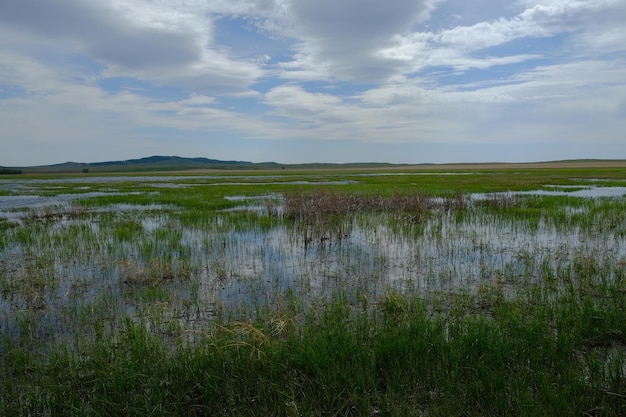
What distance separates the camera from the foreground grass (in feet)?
12.8

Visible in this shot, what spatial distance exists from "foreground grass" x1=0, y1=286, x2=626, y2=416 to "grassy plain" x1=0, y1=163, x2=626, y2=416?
2cm

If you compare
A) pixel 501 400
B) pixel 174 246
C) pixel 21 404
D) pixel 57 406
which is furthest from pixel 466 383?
pixel 174 246

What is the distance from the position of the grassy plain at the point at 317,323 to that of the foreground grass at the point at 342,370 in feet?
0.07

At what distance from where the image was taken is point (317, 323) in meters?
6.13

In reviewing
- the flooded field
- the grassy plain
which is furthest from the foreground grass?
the flooded field

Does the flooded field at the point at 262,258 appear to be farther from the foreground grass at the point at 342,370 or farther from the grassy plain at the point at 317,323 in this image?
the foreground grass at the point at 342,370

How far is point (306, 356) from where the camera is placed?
459 centimetres

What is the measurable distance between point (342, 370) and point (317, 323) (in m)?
1.80

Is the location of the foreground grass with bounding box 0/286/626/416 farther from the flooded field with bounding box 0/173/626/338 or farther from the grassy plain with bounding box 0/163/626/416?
the flooded field with bounding box 0/173/626/338

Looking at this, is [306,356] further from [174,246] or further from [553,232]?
[553,232]

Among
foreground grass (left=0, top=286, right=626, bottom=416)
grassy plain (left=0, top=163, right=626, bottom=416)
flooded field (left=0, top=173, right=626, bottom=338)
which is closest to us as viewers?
foreground grass (left=0, top=286, right=626, bottom=416)

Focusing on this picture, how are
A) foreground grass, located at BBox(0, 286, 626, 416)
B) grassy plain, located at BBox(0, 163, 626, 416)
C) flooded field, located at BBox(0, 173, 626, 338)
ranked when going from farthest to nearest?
flooded field, located at BBox(0, 173, 626, 338)
grassy plain, located at BBox(0, 163, 626, 416)
foreground grass, located at BBox(0, 286, 626, 416)

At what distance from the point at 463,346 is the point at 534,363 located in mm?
783

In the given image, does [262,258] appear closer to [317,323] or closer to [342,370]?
[317,323]
